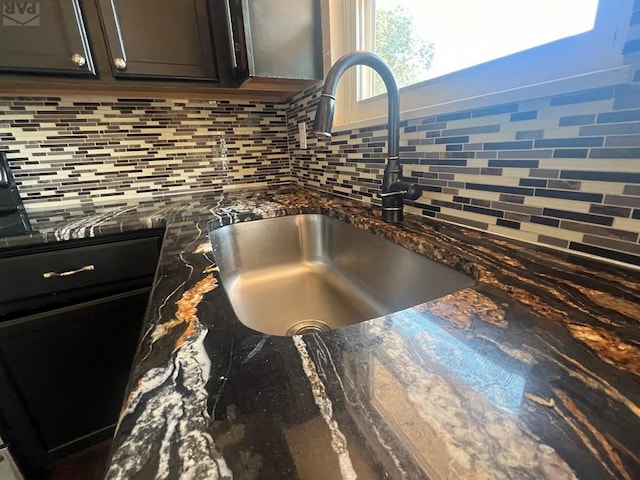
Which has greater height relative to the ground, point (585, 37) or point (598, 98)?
point (585, 37)

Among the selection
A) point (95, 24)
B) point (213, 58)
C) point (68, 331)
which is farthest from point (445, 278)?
point (95, 24)

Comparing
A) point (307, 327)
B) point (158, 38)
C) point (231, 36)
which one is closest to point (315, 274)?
point (307, 327)

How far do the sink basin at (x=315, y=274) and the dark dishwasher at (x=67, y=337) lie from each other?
35cm

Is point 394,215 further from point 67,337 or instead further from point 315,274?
point 67,337

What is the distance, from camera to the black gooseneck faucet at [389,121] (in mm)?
616

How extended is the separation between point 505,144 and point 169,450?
0.73m

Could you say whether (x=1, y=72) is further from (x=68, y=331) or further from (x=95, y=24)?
(x=68, y=331)

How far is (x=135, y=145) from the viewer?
1.46 metres

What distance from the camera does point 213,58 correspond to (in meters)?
1.23

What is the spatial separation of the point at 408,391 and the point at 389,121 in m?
0.68

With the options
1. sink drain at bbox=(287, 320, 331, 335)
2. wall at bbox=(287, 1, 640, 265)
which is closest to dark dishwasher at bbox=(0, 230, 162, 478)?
sink drain at bbox=(287, 320, 331, 335)

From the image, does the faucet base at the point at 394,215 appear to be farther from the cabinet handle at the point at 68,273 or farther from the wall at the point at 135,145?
the wall at the point at 135,145

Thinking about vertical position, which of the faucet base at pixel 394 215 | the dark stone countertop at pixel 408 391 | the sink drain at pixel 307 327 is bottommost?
the sink drain at pixel 307 327

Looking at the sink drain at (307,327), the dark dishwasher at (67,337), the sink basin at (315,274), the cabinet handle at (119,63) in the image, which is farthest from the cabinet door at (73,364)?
the cabinet handle at (119,63)
